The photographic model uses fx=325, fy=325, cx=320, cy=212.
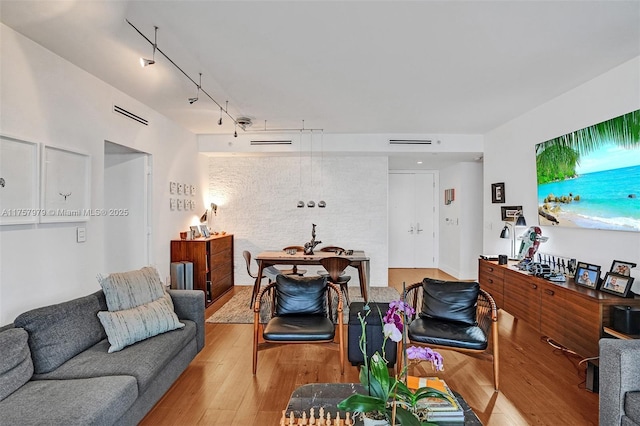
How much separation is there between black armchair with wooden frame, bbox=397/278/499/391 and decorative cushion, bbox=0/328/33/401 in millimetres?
2445

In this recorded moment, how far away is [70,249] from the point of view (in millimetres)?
3061

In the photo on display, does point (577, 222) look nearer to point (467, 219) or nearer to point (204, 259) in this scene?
point (467, 219)

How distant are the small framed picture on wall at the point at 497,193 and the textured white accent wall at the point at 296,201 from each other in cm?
187

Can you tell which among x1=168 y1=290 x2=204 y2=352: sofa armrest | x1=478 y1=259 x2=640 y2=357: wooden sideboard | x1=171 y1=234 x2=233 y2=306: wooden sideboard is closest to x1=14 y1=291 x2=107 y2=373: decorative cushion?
x1=168 y1=290 x2=204 y2=352: sofa armrest

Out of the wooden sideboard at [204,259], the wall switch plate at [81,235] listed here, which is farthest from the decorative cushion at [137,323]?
the wooden sideboard at [204,259]

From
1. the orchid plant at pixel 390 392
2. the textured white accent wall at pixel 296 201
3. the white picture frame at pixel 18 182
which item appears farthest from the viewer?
the textured white accent wall at pixel 296 201

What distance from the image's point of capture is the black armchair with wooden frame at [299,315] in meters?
2.73

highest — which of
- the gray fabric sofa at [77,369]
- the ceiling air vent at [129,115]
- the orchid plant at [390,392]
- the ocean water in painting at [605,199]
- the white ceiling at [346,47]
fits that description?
the white ceiling at [346,47]

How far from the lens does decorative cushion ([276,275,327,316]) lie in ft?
10.3

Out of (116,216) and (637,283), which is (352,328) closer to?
(637,283)

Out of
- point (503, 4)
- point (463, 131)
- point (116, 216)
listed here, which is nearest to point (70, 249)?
point (116, 216)

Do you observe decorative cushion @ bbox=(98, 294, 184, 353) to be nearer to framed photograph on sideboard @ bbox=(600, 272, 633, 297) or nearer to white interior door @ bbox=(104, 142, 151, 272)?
white interior door @ bbox=(104, 142, 151, 272)

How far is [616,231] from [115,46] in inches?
189

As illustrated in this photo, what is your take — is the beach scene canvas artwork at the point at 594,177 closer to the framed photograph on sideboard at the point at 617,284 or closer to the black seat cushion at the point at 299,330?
the framed photograph on sideboard at the point at 617,284
